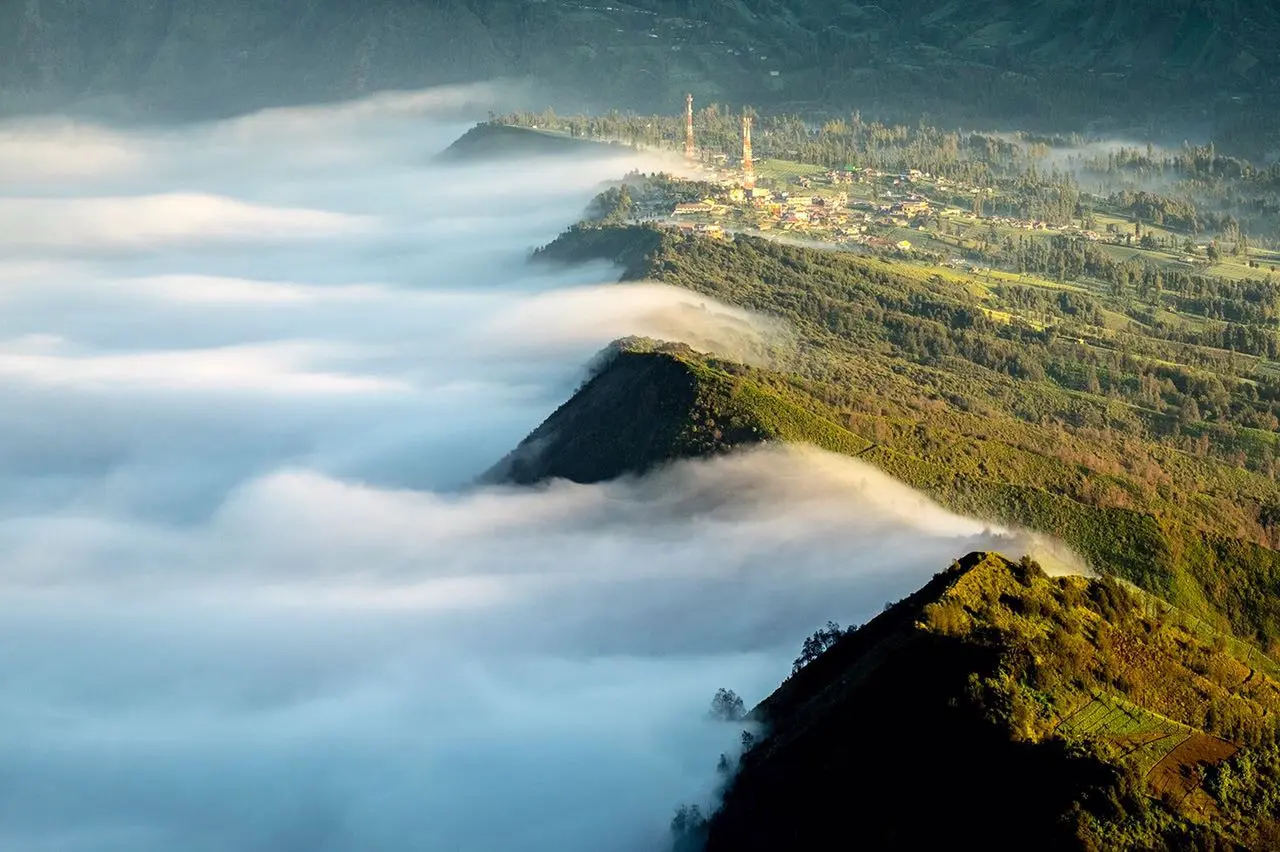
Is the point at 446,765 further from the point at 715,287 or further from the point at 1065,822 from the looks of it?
the point at 715,287

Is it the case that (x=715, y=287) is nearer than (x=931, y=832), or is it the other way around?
(x=931, y=832)

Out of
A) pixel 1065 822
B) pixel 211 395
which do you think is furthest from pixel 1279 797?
pixel 211 395

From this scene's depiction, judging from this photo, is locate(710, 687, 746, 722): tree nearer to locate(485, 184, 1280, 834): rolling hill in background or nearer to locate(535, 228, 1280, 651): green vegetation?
locate(485, 184, 1280, 834): rolling hill in background

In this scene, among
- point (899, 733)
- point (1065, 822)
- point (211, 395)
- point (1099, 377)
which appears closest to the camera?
point (1065, 822)

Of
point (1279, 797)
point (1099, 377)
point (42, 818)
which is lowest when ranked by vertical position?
point (1099, 377)

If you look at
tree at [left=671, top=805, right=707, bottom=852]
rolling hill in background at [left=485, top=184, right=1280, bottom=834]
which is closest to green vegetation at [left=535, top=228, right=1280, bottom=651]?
rolling hill in background at [left=485, top=184, right=1280, bottom=834]

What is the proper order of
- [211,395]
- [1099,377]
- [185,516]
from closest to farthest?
[185,516]
[1099,377]
[211,395]

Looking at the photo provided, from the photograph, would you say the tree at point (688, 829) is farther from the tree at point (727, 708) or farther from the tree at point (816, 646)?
the tree at point (816, 646)

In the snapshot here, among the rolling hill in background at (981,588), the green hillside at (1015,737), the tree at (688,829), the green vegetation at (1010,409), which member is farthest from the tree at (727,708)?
the green vegetation at (1010,409)
